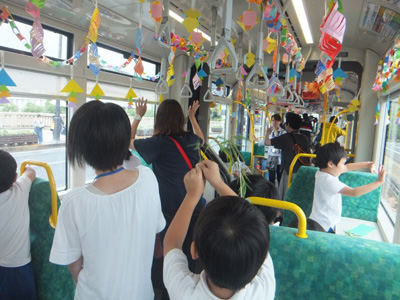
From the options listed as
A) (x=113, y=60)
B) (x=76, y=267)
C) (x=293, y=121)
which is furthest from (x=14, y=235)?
(x=293, y=121)

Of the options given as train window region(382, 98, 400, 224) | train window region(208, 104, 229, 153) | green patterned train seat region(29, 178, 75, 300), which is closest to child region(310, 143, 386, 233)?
train window region(382, 98, 400, 224)

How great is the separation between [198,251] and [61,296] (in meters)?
1.41

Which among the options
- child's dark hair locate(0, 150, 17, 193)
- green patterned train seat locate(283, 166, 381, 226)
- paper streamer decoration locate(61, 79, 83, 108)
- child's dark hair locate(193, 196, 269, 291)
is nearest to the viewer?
child's dark hair locate(193, 196, 269, 291)

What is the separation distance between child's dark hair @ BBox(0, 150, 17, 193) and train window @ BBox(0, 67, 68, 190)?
1782 mm

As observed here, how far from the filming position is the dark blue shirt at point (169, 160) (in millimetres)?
1830

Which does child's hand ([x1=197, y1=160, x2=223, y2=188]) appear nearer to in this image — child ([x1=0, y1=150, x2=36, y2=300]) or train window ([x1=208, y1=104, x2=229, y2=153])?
child ([x1=0, y1=150, x2=36, y2=300])

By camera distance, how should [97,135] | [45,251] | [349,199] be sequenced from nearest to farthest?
[97,135] → [45,251] → [349,199]

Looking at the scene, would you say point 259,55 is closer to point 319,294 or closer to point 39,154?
point 319,294

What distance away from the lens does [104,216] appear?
948 millimetres

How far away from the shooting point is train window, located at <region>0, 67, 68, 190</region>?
2.98 metres

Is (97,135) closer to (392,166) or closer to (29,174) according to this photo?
(29,174)

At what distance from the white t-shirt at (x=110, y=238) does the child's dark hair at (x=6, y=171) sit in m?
0.75

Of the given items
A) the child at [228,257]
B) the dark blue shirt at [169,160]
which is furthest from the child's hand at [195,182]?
the dark blue shirt at [169,160]

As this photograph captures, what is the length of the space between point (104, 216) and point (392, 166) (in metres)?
3.83
